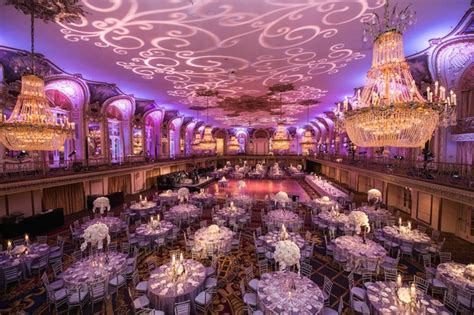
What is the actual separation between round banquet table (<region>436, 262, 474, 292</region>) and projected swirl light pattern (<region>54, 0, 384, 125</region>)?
7240 millimetres

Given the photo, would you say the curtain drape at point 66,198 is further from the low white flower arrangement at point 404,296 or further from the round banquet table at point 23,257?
the low white flower arrangement at point 404,296

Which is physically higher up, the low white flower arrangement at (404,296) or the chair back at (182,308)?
the low white flower arrangement at (404,296)

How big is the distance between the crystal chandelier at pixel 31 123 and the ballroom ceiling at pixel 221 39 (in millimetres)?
1897

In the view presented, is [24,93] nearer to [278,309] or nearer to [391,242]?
[278,309]

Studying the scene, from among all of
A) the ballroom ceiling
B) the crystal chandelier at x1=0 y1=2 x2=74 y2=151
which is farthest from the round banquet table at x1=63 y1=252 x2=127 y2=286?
the ballroom ceiling

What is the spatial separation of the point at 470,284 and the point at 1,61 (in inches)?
666

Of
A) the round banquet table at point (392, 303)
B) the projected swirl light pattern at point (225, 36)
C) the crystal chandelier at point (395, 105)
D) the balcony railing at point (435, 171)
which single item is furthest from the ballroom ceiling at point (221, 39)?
the round banquet table at point (392, 303)

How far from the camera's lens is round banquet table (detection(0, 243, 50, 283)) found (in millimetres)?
7000

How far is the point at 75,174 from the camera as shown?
39.7ft

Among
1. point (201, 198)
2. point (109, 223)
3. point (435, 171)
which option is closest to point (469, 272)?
point (435, 171)

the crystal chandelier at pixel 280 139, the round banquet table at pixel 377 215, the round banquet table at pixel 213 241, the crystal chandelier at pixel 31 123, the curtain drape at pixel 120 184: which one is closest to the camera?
the crystal chandelier at pixel 31 123

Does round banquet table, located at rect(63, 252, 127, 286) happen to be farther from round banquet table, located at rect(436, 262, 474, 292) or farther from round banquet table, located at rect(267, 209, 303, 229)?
round banquet table, located at rect(436, 262, 474, 292)

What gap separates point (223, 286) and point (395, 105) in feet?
21.3

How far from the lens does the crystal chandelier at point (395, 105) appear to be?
13.3 ft
